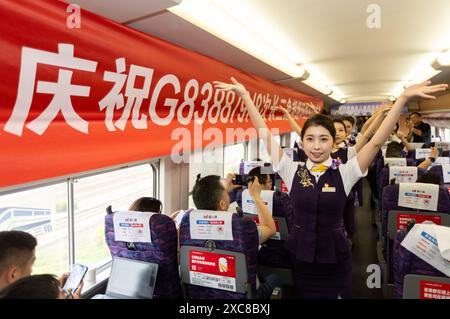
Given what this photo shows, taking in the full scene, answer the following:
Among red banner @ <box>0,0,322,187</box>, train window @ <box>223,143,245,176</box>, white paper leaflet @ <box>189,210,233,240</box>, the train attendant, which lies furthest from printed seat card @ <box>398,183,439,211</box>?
train window @ <box>223,143,245,176</box>

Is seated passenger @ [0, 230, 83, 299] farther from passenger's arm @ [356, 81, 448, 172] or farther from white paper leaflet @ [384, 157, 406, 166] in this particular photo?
white paper leaflet @ [384, 157, 406, 166]

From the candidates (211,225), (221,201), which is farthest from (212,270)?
(221,201)

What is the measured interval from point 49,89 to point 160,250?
43.2 inches

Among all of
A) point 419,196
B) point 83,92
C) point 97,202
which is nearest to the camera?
point 83,92

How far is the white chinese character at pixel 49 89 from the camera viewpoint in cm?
145

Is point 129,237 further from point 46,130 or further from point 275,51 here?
point 275,51

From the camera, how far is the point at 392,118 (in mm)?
1675

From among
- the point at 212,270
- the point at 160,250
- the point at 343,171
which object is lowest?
the point at 212,270

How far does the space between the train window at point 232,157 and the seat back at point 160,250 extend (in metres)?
3.45

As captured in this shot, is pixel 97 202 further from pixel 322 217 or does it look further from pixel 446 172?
pixel 446 172

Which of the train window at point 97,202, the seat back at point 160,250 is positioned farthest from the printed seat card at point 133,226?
the train window at point 97,202

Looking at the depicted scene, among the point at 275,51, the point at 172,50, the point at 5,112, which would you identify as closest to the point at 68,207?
the point at 5,112

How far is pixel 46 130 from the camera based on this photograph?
164cm

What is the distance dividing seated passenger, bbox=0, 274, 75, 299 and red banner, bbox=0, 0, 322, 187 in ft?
2.04
